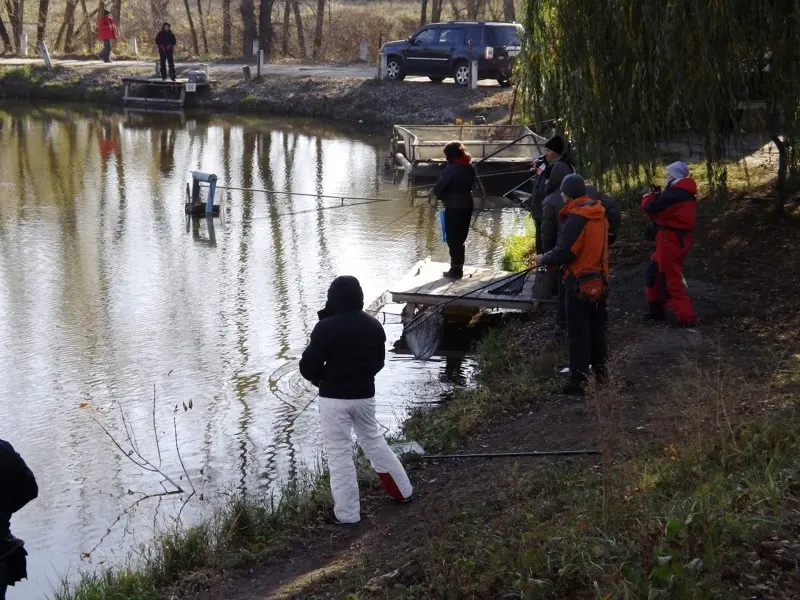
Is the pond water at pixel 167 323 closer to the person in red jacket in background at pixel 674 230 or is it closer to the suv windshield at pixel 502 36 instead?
the person in red jacket in background at pixel 674 230

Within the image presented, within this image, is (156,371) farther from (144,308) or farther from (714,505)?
(714,505)

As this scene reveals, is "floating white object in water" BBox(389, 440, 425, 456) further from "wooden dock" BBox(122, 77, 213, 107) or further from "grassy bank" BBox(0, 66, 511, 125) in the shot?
"wooden dock" BBox(122, 77, 213, 107)

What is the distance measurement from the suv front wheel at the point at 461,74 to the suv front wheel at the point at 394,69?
71.6 inches

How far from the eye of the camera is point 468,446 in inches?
320

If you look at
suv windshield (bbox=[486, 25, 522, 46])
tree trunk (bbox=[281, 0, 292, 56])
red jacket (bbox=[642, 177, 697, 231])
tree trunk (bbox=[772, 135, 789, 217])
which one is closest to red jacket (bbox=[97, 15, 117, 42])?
tree trunk (bbox=[281, 0, 292, 56])

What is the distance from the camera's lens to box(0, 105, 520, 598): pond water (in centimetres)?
843

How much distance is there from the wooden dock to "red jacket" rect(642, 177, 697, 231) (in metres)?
26.6

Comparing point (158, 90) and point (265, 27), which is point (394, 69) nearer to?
point (158, 90)

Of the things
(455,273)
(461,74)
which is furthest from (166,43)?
A: (455,273)

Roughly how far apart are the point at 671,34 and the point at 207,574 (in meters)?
7.05

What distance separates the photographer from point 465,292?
1177 centimetres

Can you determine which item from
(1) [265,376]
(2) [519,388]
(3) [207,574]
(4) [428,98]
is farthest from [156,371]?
(4) [428,98]

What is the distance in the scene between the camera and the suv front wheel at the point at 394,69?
32.1 metres

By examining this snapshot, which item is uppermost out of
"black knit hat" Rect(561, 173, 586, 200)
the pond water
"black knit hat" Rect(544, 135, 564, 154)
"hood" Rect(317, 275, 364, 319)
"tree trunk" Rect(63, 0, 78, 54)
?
"tree trunk" Rect(63, 0, 78, 54)
